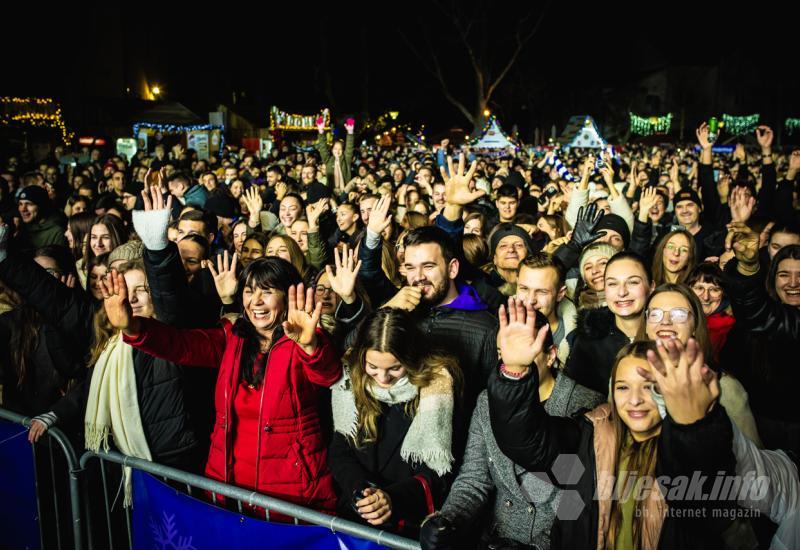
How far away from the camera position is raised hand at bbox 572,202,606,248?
552cm

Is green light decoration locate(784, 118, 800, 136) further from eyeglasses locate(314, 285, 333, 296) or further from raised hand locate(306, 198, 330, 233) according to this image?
eyeglasses locate(314, 285, 333, 296)

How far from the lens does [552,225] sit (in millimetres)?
7141

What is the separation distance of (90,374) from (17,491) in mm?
768

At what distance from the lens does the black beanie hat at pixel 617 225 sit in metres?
6.21

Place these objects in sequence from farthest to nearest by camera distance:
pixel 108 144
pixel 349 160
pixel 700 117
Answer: pixel 700 117 → pixel 108 144 → pixel 349 160

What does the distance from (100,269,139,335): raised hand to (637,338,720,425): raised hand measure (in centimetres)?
235

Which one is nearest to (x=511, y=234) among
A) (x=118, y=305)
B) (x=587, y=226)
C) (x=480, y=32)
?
(x=587, y=226)

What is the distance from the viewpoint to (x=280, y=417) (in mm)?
3178

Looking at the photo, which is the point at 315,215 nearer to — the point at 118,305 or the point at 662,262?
the point at 118,305

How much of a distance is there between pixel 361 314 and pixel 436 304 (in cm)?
47

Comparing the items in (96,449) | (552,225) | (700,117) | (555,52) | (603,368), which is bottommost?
(96,449)

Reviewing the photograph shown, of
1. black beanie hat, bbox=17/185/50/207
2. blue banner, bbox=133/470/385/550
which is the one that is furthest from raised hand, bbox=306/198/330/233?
black beanie hat, bbox=17/185/50/207

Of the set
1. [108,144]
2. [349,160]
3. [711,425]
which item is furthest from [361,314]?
[108,144]

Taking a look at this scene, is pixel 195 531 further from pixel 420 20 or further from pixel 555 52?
pixel 555 52
